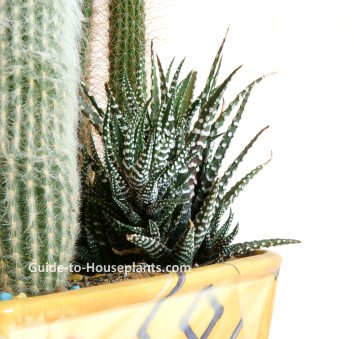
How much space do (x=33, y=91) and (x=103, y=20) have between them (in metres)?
0.48

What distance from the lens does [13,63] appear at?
22.5 inches

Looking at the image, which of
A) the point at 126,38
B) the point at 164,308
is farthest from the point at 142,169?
the point at 126,38

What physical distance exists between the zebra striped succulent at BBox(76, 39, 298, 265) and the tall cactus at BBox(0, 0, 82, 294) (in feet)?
0.40

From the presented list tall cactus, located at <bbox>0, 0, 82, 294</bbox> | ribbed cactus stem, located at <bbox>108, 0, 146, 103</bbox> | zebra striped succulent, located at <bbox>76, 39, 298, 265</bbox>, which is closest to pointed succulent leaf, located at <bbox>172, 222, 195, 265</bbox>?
zebra striped succulent, located at <bbox>76, 39, 298, 265</bbox>

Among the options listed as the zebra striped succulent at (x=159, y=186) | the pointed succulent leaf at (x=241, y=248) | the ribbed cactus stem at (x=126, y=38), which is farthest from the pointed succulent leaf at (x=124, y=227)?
the ribbed cactus stem at (x=126, y=38)

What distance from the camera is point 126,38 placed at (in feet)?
3.07

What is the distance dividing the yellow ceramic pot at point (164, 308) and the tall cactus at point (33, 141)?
2.3 inches

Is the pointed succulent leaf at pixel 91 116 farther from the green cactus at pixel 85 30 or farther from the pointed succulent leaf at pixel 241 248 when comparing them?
the pointed succulent leaf at pixel 241 248

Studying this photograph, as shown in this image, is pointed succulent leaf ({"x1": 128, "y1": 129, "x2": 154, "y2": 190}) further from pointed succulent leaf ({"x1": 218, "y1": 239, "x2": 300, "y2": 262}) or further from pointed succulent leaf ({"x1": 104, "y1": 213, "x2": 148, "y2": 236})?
pointed succulent leaf ({"x1": 218, "y1": 239, "x2": 300, "y2": 262})

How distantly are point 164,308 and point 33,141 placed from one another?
0.21 meters

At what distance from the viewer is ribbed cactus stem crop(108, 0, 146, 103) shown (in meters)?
0.93

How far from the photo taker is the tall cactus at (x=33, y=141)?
0.57 m

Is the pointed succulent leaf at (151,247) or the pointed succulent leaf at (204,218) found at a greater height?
the pointed succulent leaf at (204,218)

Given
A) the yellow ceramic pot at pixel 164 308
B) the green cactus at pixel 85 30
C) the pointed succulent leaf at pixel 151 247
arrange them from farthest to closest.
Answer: the green cactus at pixel 85 30, the pointed succulent leaf at pixel 151 247, the yellow ceramic pot at pixel 164 308
